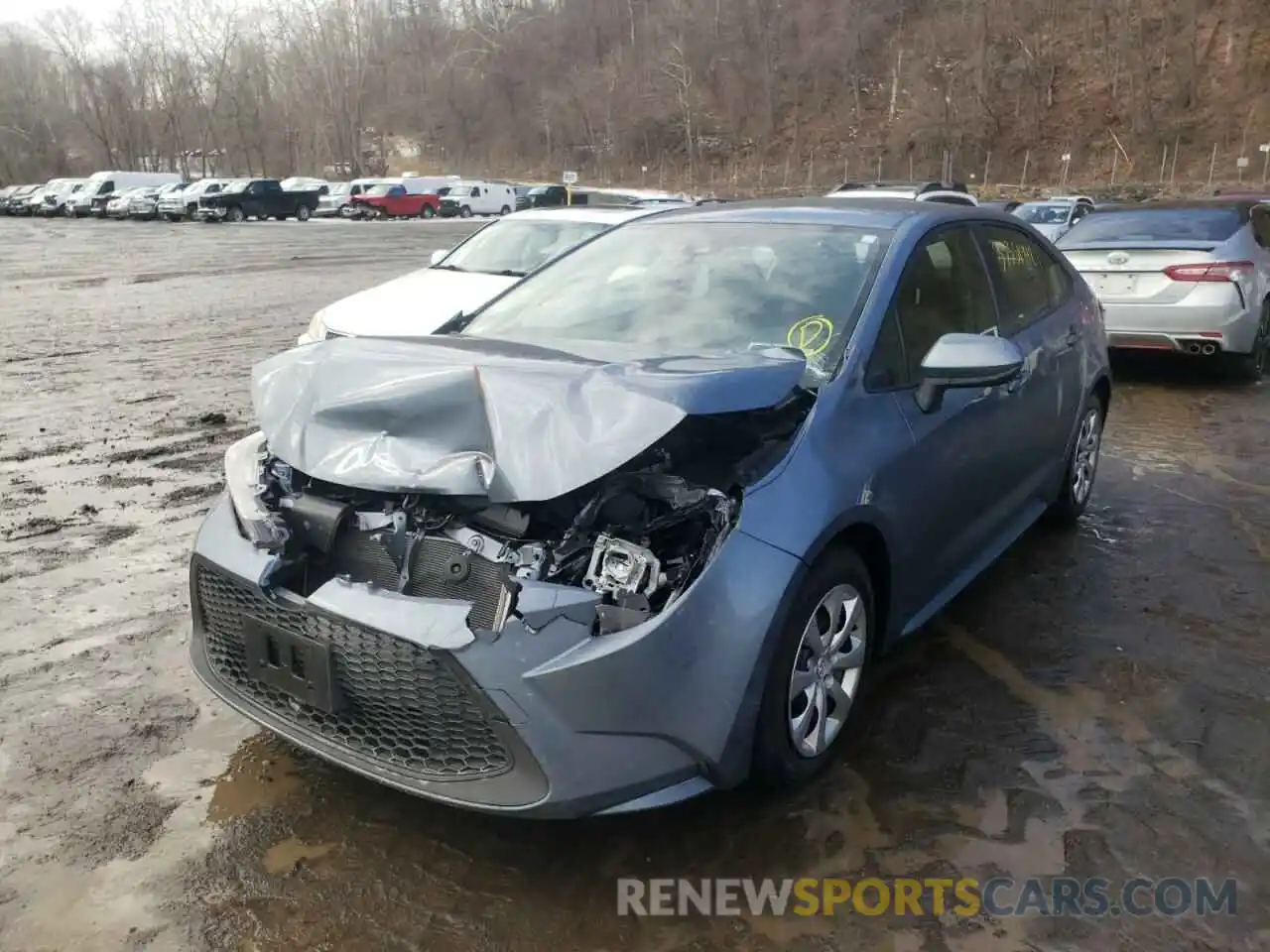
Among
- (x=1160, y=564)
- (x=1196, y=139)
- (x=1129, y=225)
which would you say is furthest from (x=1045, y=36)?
(x=1160, y=564)

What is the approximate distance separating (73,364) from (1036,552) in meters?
9.26

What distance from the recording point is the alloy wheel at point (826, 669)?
9.75 feet

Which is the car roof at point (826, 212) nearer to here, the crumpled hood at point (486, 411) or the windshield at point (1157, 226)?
the crumpled hood at point (486, 411)

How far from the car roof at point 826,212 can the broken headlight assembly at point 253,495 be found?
6.77 feet

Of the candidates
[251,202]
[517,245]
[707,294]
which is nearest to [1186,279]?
[517,245]

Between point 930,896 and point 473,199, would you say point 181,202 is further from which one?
point 930,896

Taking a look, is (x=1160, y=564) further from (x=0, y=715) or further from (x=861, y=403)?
(x=0, y=715)

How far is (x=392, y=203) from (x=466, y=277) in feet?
136

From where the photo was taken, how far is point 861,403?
127 inches

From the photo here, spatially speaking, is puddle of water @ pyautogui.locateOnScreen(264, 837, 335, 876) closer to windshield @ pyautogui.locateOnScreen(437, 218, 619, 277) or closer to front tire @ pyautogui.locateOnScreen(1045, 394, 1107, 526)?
front tire @ pyautogui.locateOnScreen(1045, 394, 1107, 526)

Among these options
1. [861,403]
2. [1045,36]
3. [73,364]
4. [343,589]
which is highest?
[1045,36]

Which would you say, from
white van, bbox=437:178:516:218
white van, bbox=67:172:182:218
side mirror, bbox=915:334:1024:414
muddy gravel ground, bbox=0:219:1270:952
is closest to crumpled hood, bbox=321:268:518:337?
muddy gravel ground, bbox=0:219:1270:952

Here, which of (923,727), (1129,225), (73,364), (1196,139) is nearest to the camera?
(923,727)

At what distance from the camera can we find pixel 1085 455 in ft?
17.9
